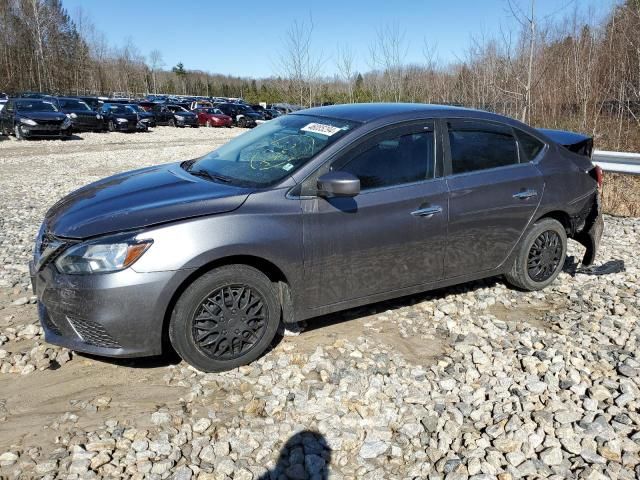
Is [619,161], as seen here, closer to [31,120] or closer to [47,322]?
[47,322]

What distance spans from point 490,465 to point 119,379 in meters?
2.28

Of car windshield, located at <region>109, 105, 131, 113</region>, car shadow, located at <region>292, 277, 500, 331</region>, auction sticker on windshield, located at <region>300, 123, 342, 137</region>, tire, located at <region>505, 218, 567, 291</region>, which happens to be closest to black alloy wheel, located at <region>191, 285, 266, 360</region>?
car shadow, located at <region>292, 277, 500, 331</region>

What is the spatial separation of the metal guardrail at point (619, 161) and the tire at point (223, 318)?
650 centimetres

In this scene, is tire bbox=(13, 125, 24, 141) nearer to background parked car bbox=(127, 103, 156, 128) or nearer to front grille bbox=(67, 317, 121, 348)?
background parked car bbox=(127, 103, 156, 128)

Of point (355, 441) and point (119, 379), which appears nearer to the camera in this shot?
point (355, 441)

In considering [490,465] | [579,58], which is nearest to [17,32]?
[579,58]

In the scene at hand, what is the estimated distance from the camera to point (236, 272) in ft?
11.1

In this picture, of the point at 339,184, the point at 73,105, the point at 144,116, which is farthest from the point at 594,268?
the point at 144,116

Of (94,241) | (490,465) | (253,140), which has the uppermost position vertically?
(253,140)

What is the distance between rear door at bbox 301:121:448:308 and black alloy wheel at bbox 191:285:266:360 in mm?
399

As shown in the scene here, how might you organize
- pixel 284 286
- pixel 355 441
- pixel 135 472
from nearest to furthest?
pixel 135 472 → pixel 355 441 → pixel 284 286

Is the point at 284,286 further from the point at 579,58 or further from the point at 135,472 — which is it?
the point at 579,58

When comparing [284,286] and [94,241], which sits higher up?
[94,241]

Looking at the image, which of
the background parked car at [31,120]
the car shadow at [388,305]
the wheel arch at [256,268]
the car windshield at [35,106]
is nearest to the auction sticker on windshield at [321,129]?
the wheel arch at [256,268]
